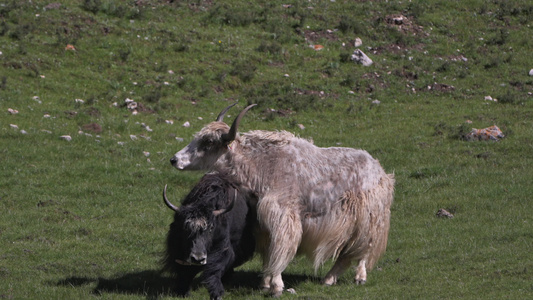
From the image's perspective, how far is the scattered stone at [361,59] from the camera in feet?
73.8

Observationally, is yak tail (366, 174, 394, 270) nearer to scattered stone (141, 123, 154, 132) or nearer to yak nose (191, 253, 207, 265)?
yak nose (191, 253, 207, 265)

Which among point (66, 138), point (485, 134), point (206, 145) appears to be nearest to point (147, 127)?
point (66, 138)

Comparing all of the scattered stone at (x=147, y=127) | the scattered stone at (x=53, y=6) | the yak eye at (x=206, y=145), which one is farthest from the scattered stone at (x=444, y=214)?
the scattered stone at (x=53, y=6)

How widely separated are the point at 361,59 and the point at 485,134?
21.5 ft

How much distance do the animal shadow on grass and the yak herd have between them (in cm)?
26

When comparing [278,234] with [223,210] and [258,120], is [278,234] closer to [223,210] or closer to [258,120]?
[223,210]

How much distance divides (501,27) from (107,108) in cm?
1518

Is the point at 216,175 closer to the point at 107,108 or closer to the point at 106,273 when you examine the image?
the point at 106,273

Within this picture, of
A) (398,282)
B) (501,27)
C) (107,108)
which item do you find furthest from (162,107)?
(501,27)

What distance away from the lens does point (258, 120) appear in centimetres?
1839

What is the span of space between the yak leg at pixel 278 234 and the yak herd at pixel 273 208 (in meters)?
0.01

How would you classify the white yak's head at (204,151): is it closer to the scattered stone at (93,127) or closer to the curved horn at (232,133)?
the curved horn at (232,133)

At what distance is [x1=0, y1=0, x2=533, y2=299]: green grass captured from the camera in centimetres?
970

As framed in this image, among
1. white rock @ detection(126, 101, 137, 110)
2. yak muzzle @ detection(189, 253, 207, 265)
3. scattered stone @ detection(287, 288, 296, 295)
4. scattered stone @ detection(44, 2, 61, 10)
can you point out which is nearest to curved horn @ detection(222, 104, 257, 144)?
yak muzzle @ detection(189, 253, 207, 265)
